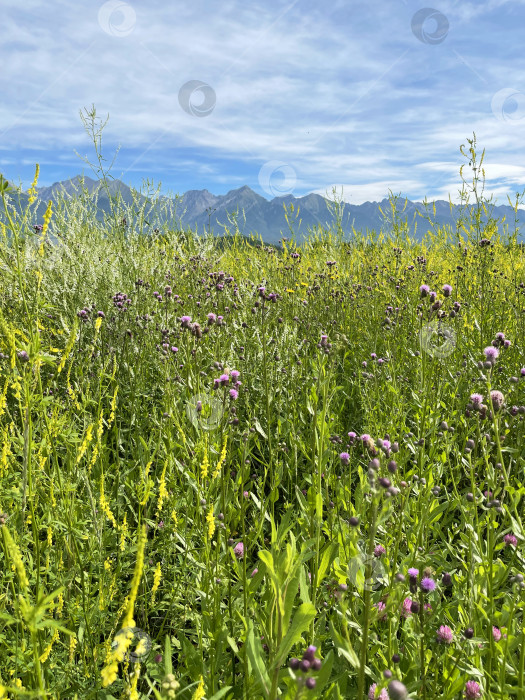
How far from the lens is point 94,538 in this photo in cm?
188

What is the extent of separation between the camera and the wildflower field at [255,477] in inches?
48.7

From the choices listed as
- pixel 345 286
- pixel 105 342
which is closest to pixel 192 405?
pixel 105 342

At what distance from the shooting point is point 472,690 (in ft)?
4.21

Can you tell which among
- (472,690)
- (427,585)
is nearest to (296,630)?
(427,585)

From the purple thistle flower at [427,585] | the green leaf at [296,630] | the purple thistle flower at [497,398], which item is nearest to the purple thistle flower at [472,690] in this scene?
the purple thistle flower at [427,585]

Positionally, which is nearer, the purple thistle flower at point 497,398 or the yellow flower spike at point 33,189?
the yellow flower spike at point 33,189

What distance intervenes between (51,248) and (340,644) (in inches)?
221

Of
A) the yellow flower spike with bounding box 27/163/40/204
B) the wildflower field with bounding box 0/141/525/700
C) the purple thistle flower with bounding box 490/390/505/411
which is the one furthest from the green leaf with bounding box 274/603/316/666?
the yellow flower spike with bounding box 27/163/40/204

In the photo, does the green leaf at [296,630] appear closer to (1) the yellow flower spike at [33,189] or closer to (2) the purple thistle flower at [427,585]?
(2) the purple thistle flower at [427,585]

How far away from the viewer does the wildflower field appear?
1.24 m

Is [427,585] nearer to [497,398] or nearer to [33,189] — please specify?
[497,398]

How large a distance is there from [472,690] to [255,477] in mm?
1781

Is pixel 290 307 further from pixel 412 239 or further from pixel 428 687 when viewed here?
pixel 428 687

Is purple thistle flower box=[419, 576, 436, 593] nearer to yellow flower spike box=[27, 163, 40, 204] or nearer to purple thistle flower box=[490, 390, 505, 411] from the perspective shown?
purple thistle flower box=[490, 390, 505, 411]
